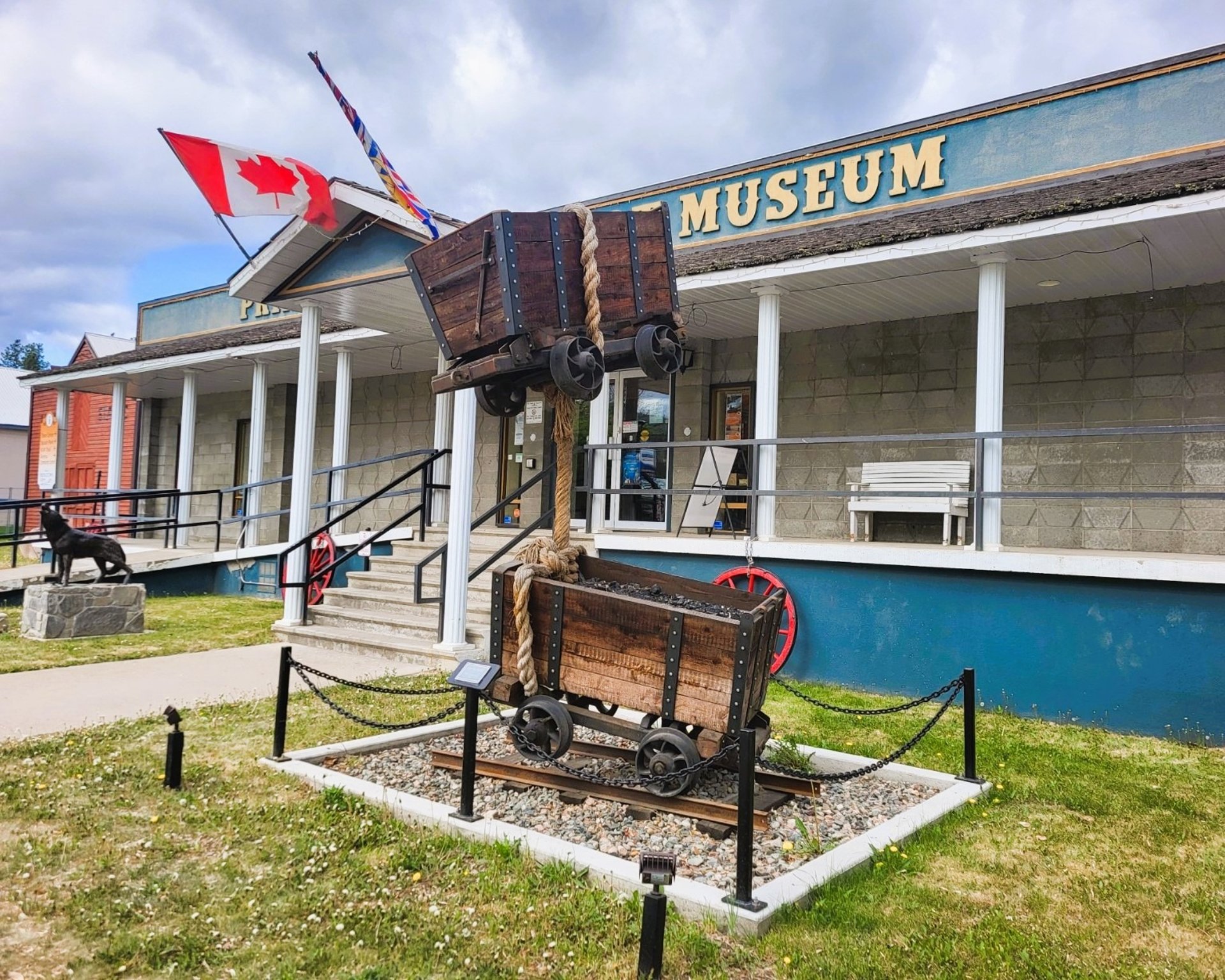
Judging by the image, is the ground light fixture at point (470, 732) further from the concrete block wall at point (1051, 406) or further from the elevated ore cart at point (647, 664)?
the concrete block wall at point (1051, 406)

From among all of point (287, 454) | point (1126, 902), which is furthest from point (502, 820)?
point (287, 454)

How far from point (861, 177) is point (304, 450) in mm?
7101

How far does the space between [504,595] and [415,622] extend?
462 centimetres

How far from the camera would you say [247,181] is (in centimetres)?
925

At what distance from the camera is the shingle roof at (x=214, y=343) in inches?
579

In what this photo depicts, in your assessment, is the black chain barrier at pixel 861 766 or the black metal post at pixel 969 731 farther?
the black metal post at pixel 969 731

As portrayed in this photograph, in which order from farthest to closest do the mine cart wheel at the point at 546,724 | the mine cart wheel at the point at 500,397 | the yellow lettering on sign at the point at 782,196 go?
the yellow lettering on sign at the point at 782,196
the mine cart wheel at the point at 500,397
the mine cart wheel at the point at 546,724

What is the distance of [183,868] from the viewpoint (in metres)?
3.76

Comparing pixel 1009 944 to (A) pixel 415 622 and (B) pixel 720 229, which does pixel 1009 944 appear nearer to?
(A) pixel 415 622

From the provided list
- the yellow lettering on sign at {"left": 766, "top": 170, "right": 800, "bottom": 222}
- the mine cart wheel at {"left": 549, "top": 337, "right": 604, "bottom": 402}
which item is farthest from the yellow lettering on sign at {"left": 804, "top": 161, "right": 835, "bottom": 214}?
the mine cart wheel at {"left": 549, "top": 337, "right": 604, "bottom": 402}

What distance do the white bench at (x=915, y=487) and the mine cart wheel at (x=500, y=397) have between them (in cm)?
521

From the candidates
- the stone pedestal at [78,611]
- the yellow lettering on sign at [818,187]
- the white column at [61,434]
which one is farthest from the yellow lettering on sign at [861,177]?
the white column at [61,434]

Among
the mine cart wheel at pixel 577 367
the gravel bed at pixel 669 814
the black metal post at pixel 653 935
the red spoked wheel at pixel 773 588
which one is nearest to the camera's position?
the black metal post at pixel 653 935

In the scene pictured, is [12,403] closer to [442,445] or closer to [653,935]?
[442,445]
